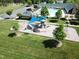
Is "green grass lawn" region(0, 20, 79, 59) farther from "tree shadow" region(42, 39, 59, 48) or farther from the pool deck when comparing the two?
the pool deck

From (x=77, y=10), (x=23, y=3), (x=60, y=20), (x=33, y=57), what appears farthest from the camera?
(x=23, y=3)

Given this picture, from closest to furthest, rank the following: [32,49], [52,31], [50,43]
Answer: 1. [32,49]
2. [50,43]
3. [52,31]

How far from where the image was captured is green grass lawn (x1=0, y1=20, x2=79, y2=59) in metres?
27.1

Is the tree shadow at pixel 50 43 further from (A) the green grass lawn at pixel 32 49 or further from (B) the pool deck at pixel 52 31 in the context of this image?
(B) the pool deck at pixel 52 31

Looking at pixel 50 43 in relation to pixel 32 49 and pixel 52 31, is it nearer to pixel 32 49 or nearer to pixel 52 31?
pixel 32 49

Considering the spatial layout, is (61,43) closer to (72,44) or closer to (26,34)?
(72,44)

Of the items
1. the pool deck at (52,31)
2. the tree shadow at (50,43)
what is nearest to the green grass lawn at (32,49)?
the tree shadow at (50,43)

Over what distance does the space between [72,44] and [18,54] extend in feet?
31.9

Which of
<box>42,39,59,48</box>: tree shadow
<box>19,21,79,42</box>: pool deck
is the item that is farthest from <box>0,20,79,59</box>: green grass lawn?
<box>19,21,79,42</box>: pool deck

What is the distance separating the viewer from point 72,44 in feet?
101

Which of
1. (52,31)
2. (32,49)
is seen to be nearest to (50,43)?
(32,49)

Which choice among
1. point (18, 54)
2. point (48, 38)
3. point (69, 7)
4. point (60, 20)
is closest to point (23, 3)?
point (69, 7)

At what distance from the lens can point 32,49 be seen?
96.7 ft

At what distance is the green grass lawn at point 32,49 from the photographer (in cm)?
2714
